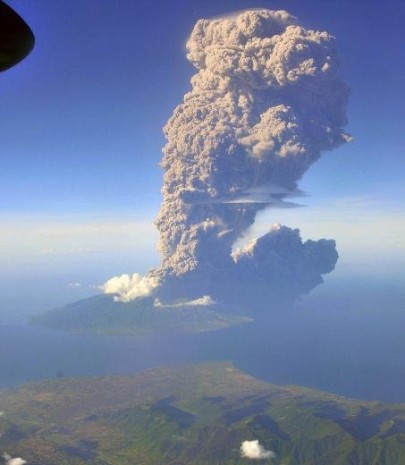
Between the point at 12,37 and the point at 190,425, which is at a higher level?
the point at 12,37

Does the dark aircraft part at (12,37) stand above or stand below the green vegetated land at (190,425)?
above

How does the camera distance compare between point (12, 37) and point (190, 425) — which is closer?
point (12, 37)

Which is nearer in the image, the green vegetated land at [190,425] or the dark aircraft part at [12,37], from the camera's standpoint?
the dark aircraft part at [12,37]

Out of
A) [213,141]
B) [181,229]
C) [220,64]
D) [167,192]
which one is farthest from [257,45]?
[181,229]

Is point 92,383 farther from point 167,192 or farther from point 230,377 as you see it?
point 167,192

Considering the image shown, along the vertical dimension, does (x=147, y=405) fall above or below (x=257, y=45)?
below
